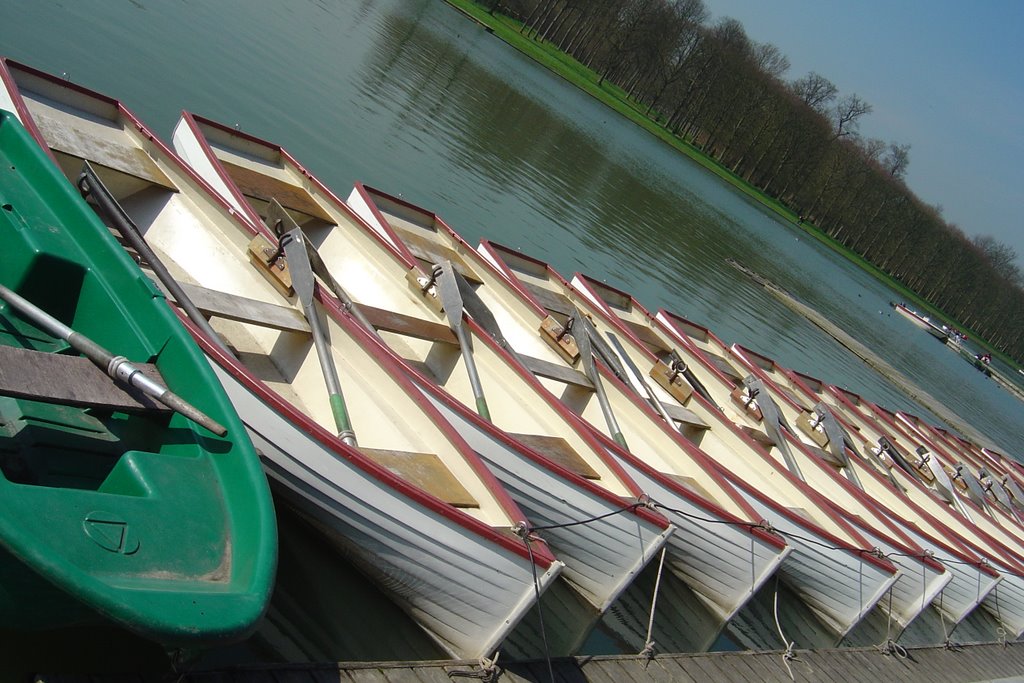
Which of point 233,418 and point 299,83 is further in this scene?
point 299,83

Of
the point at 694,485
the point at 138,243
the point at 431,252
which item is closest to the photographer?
the point at 138,243

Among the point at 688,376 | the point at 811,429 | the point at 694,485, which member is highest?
the point at 811,429

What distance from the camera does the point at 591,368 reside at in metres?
9.50

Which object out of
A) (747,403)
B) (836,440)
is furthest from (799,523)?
(836,440)

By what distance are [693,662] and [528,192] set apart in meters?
19.5

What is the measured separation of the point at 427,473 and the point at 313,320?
168cm

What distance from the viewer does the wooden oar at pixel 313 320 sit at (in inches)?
247

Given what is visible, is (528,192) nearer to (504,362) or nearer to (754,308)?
(754,308)

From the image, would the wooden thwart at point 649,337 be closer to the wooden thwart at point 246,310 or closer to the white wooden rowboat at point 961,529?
the white wooden rowboat at point 961,529

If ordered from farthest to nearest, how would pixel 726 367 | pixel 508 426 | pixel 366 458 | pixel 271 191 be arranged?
1. pixel 726 367
2. pixel 271 191
3. pixel 508 426
4. pixel 366 458

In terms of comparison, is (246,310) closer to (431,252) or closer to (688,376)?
(431,252)

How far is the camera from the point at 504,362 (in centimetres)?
823

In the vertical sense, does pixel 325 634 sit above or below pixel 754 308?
below

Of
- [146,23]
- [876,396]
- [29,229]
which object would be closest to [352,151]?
[146,23]
